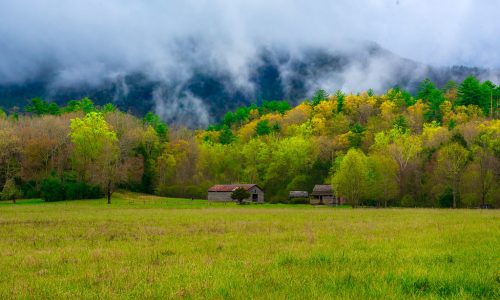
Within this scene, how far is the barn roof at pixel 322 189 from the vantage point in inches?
4392

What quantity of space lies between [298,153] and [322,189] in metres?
14.6

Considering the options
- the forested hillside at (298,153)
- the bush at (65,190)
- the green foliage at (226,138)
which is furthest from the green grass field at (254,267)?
the green foliage at (226,138)

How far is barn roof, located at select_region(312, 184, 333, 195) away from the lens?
112 metres

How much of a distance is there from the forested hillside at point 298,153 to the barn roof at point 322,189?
7.78ft

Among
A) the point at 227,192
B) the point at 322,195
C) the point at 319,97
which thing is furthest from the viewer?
the point at 319,97

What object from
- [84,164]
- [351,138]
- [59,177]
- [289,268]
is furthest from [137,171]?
[289,268]

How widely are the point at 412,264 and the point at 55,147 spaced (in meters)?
109

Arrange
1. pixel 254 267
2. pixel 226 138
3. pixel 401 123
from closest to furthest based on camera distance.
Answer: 1. pixel 254 267
2. pixel 401 123
3. pixel 226 138

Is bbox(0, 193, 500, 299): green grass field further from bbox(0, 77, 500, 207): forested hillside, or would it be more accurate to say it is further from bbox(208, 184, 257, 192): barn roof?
bbox(208, 184, 257, 192): barn roof

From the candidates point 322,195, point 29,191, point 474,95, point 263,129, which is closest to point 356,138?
point 322,195

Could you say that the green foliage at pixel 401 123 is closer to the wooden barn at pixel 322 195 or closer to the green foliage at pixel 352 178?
the wooden barn at pixel 322 195

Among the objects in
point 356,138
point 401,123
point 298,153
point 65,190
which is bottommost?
point 65,190

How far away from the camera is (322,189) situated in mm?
113000

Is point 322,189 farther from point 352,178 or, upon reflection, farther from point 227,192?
point 352,178
